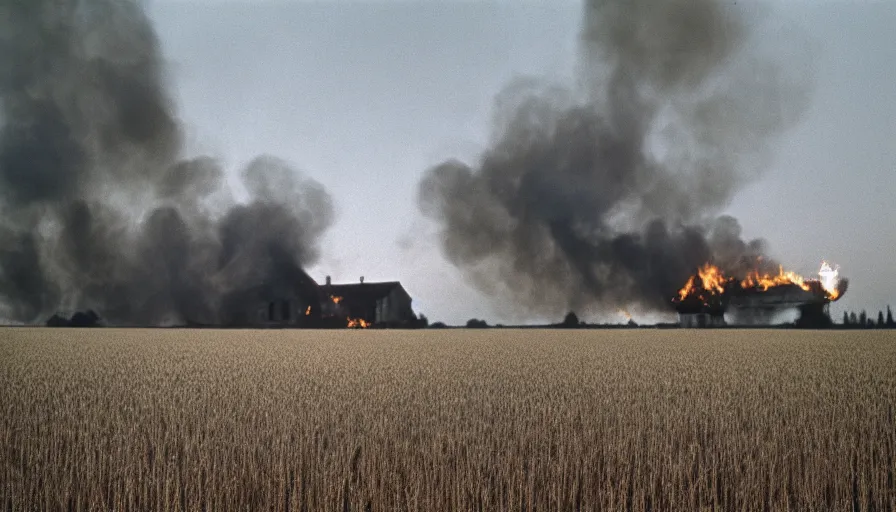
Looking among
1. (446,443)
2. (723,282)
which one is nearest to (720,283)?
(723,282)

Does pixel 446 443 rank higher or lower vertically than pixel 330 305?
lower

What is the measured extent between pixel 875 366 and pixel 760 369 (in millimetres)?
3461

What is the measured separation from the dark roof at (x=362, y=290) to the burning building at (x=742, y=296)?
93.9 ft

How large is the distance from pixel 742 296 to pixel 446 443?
70394 millimetres

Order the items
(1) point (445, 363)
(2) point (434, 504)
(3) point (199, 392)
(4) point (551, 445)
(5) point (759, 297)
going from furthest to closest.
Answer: (5) point (759, 297), (1) point (445, 363), (3) point (199, 392), (4) point (551, 445), (2) point (434, 504)

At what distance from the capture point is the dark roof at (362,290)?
7212 cm

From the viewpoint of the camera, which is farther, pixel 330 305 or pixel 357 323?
pixel 330 305

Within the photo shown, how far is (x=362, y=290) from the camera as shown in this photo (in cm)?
7344

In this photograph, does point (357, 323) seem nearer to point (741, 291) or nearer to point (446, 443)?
point (741, 291)

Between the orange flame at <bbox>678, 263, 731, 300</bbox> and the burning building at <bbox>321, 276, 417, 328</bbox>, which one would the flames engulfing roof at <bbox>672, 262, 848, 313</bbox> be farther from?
the burning building at <bbox>321, 276, 417, 328</bbox>

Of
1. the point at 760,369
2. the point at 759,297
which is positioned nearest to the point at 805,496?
the point at 760,369

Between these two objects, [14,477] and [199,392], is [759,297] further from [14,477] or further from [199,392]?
[14,477]

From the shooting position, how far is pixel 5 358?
71.1 ft

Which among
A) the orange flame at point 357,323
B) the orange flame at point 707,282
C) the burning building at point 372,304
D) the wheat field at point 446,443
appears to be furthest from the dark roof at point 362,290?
the wheat field at point 446,443
